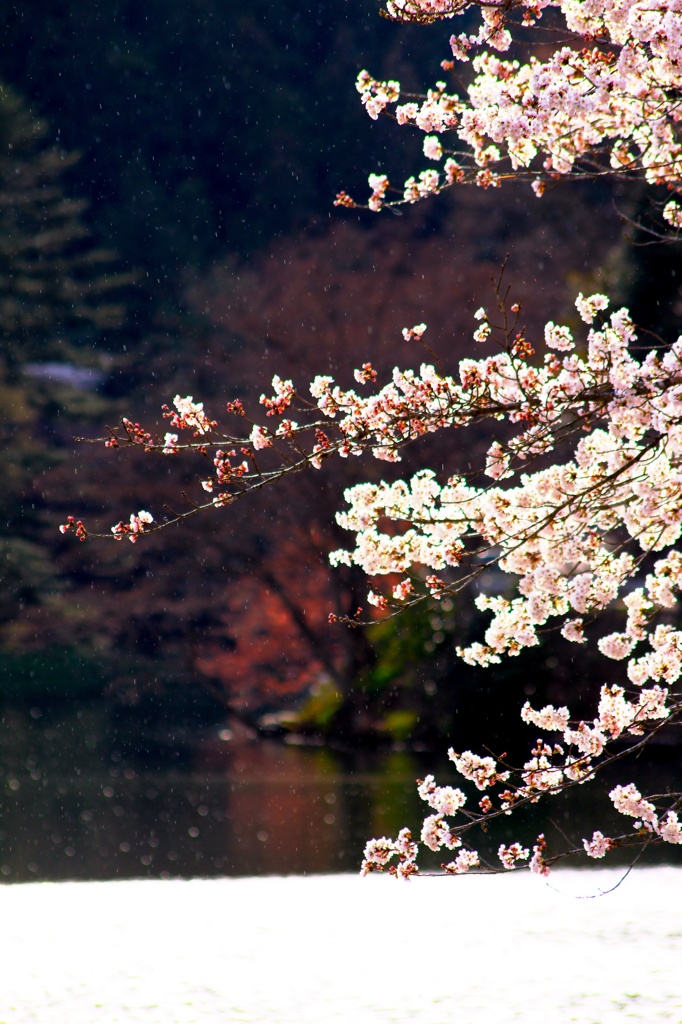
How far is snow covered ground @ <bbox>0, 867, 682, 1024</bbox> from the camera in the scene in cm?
503

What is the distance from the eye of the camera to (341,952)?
6.02 meters

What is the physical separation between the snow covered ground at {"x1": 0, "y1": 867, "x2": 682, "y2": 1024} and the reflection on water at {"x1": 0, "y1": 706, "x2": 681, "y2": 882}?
166 centimetres

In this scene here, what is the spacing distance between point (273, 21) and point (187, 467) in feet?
53.9

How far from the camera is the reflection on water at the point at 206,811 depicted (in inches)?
389

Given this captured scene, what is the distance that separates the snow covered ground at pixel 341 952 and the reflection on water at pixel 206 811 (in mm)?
1664

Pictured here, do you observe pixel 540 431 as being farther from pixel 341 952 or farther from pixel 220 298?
pixel 220 298

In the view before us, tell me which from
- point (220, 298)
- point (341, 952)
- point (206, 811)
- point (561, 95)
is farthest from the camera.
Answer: point (220, 298)

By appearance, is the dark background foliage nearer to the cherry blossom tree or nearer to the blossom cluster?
the blossom cluster

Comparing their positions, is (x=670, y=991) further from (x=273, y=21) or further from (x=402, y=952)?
(x=273, y=21)

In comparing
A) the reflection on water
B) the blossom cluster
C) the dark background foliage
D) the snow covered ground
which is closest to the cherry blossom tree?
the blossom cluster

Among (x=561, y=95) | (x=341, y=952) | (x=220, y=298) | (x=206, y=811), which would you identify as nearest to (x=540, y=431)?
(x=561, y=95)

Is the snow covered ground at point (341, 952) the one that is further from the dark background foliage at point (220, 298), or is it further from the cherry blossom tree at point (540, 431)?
the dark background foliage at point (220, 298)

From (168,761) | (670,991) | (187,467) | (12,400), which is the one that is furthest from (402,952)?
(12,400)

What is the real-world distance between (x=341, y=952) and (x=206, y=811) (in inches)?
270
